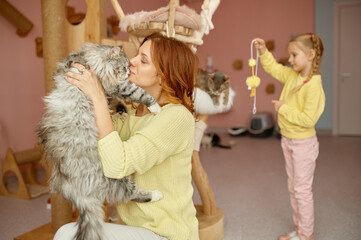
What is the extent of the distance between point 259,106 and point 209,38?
1.78 metres

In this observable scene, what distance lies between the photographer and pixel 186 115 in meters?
1.17

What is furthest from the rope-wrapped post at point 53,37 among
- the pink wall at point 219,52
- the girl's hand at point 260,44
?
the pink wall at point 219,52

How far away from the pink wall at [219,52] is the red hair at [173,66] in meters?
2.84

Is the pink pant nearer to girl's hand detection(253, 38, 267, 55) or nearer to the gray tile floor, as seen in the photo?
the gray tile floor

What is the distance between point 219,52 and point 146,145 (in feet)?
19.6

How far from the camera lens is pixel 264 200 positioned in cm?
276

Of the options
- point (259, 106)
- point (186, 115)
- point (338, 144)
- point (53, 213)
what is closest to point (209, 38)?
point (259, 106)

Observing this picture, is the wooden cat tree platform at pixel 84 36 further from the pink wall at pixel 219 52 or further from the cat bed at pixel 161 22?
the pink wall at pixel 219 52

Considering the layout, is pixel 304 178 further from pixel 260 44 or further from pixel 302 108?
pixel 260 44

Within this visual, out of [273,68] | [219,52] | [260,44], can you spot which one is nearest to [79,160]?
[260,44]

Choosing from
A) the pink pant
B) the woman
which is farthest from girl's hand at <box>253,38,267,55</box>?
the woman

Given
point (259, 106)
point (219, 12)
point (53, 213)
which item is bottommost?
point (53, 213)

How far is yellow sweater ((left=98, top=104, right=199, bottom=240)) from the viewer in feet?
3.38

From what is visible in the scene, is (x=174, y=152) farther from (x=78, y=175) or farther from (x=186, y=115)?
(x=78, y=175)
